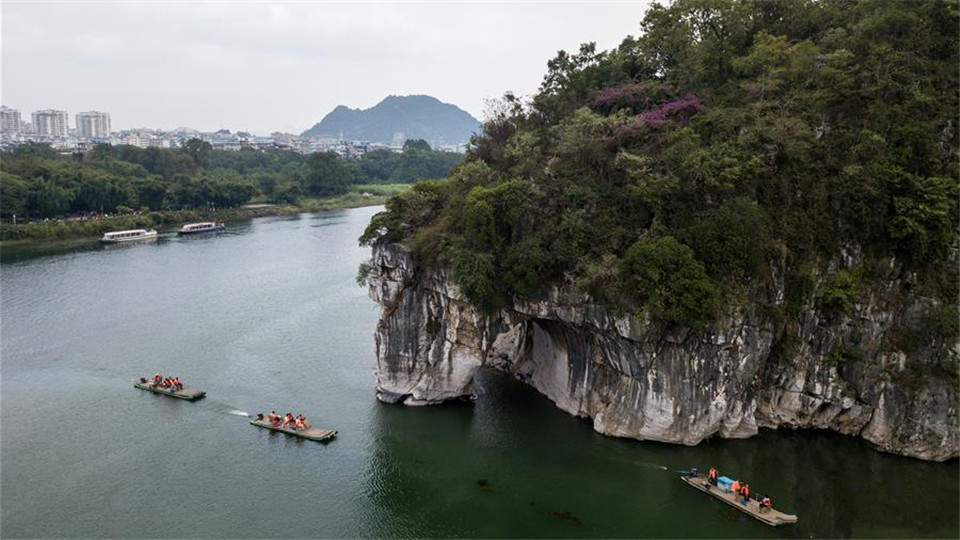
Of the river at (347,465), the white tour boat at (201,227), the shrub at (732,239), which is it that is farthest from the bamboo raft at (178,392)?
the white tour boat at (201,227)

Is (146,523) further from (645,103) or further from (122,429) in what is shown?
(645,103)

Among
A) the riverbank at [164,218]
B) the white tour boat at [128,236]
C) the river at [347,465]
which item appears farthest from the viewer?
the white tour boat at [128,236]

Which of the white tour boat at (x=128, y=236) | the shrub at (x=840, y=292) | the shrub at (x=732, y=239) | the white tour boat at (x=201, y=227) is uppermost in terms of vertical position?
the shrub at (x=732, y=239)

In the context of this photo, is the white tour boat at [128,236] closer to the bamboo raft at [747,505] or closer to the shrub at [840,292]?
the bamboo raft at [747,505]

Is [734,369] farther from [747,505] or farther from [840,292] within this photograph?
[747,505]

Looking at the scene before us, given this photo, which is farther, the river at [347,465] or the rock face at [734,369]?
the rock face at [734,369]

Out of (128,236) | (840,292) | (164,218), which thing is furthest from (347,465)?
(164,218)
